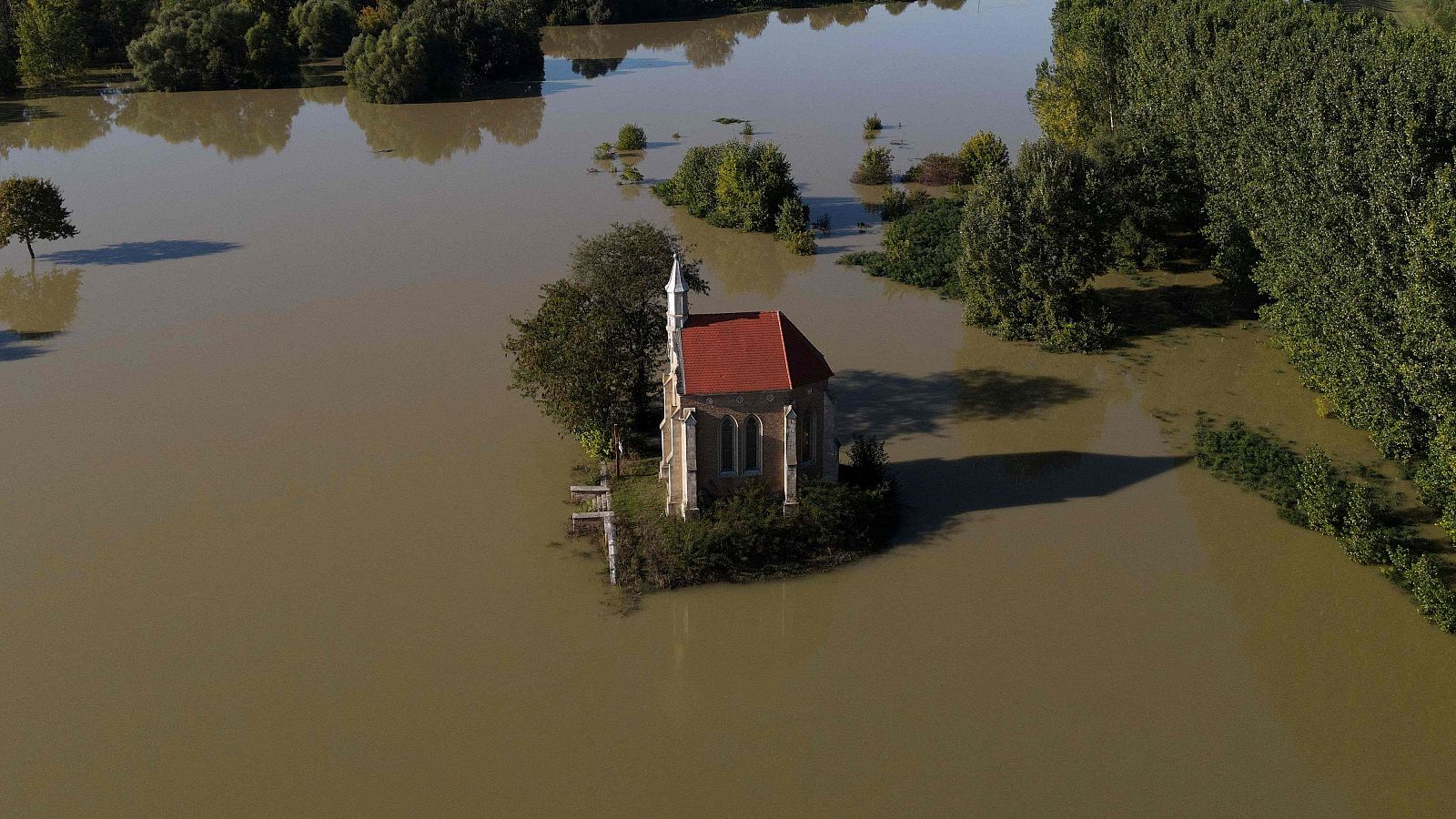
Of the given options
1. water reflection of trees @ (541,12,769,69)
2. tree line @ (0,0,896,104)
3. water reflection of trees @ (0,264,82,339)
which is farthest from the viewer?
water reflection of trees @ (541,12,769,69)

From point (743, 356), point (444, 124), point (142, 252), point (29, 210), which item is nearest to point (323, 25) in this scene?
point (444, 124)

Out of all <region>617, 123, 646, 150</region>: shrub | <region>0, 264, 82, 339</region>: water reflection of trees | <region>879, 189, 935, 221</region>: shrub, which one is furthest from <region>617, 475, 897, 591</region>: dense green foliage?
<region>617, 123, 646, 150</region>: shrub

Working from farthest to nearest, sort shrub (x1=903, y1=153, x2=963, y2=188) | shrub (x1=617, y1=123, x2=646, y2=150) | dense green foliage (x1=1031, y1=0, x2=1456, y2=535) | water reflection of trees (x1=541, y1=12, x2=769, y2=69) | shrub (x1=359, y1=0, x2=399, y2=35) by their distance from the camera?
water reflection of trees (x1=541, y1=12, x2=769, y2=69), shrub (x1=359, y1=0, x2=399, y2=35), shrub (x1=617, y1=123, x2=646, y2=150), shrub (x1=903, y1=153, x2=963, y2=188), dense green foliage (x1=1031, y1=0, x2=1456, y2=535)

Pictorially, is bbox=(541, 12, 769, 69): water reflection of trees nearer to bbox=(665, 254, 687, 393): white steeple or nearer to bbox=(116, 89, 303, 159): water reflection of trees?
bbox=(116, 89, 303, 159): water reflection of trees

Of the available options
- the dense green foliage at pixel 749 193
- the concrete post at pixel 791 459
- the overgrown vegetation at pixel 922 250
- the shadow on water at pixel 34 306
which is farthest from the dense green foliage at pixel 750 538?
the shadow on water at pixel 34 306

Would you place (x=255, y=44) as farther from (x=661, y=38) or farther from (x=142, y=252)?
(x=142, y=252)
